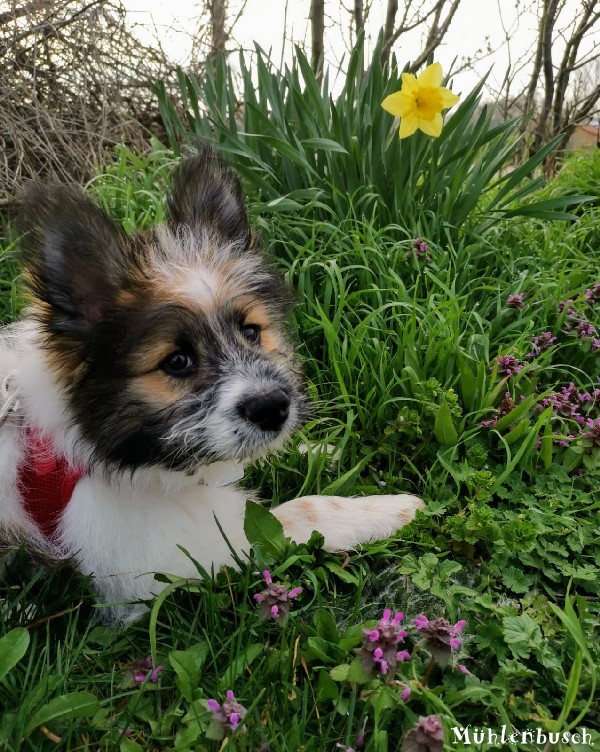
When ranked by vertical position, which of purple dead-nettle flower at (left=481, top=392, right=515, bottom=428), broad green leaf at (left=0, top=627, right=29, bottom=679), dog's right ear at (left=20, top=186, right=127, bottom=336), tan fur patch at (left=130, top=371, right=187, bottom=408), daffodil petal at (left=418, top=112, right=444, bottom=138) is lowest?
purple dead-nettle flower at (left=481, top=392, right=515, bottom=428)

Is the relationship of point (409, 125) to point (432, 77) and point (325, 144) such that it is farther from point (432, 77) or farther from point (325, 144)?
point (325, 144)

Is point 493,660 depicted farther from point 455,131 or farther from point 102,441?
point 455,131

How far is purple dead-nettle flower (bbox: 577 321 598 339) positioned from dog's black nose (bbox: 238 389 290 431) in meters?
1.80

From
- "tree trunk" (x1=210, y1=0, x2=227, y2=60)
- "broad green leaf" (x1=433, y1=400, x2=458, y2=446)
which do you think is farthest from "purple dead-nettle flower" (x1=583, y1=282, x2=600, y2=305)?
"tree trunk" (x1=210, y1=0, x2=227, y2=60)

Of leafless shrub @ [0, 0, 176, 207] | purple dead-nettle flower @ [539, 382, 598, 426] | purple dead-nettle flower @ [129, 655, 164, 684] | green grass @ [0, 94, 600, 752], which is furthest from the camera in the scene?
leafless shrub @ [0, 0, 176, 207]

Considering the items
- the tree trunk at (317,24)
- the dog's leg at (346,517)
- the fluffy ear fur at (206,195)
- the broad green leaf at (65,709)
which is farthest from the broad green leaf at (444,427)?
the tree trunk at (317,24)

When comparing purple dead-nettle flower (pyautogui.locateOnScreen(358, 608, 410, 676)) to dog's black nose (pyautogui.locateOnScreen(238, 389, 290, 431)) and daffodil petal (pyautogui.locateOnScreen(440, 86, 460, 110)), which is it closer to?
dog's black nose (pyautogui.locateOnScreen(238, 389, 290, 431))

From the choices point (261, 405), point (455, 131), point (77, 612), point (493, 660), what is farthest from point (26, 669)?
point (455, 131)

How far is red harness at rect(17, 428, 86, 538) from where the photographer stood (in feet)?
6.66

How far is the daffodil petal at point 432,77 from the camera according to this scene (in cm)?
311

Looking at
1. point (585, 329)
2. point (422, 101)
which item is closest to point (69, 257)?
point (422, 101)

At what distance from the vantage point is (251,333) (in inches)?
87.7

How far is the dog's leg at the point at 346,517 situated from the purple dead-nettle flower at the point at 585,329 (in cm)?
127

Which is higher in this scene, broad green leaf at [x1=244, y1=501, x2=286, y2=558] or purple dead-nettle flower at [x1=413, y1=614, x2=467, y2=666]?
broad green leaf at [x1=244, y1=501, x2=286, y2=558]
